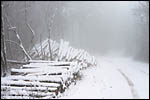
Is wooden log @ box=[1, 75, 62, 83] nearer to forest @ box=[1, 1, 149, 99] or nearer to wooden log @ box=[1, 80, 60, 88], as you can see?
forest @ box=[1, 1, 149, 99]

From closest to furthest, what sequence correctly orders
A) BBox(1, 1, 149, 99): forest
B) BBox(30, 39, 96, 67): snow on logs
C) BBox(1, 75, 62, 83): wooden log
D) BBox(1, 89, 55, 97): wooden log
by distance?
BBox(1, 89, 55, 97): wooden log, BBox(1, 75, 62, 83): wooden log, BBox(1, 1, 149, 99): forest, BBox(30, 39, 96, 67): snow on logs

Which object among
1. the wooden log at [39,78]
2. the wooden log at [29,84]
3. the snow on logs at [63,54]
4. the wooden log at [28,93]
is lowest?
the wooden log at [28,93]

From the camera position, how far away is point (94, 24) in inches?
1845

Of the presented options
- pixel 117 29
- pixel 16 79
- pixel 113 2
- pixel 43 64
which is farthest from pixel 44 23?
pixel 113 2

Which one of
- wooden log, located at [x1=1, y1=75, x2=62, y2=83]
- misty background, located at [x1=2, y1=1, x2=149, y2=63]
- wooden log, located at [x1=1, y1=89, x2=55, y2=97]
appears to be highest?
misty background, located at [x1=2, y1=1, x2=149, y2=63]

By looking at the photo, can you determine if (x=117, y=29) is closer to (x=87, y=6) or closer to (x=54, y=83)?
(x=87, y=6)

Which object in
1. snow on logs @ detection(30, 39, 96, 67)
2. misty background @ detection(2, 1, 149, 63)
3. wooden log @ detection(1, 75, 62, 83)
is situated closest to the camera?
wooden log @ detection(1, 75, 62, 83)

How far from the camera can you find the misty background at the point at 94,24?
2583cm

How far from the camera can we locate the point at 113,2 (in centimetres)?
5762

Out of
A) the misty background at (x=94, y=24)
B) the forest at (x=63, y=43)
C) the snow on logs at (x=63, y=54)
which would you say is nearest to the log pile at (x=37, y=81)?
the forest at (x=63, y=43)

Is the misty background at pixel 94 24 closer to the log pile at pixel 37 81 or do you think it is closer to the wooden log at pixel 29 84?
the log pile at pixel 37 81

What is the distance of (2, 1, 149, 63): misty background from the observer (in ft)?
84.7

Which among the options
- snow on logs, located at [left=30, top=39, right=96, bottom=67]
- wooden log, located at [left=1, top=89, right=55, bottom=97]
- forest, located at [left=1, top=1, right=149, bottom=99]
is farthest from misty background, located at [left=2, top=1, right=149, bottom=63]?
wooden log, located at [left=1, top=89, right=55, bottom=97]

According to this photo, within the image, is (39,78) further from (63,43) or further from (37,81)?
(63,43)
